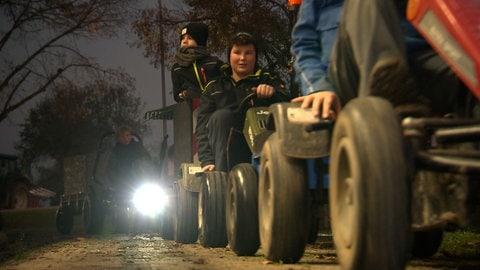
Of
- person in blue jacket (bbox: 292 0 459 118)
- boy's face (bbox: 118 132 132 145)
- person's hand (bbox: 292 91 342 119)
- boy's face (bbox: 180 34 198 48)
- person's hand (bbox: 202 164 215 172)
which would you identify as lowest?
person's hand (bbox: 202 164 215 172)

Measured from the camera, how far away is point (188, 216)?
941 cm

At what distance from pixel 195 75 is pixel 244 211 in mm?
4247

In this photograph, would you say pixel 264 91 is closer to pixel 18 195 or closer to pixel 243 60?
pixel 243 60

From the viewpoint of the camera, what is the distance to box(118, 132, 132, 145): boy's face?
1816cm

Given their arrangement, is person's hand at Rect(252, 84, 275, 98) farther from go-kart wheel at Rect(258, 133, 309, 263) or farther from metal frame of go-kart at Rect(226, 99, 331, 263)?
go-kart wheel at Rect(258, 133, 309, 263)

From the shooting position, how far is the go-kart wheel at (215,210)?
7742 millimetres

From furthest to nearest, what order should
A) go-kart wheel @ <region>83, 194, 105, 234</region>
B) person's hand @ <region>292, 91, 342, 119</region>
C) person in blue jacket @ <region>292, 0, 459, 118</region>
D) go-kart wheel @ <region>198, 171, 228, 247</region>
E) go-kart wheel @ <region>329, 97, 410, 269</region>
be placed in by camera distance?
go-kart wheel @ <region>83, 194, 105, 234</region> → go-kart wheel @ <region>198, 171, 228, 247</region> → person's hand @ <region>292, 91, 342, 119</region> → person in blue jacket @ <region>292, 0, 459, 118</region> → go-kart wheel @ <region>329, 97, 410, 269</region>

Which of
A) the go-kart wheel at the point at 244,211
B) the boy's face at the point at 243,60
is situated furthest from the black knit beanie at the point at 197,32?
the go-kart wheel at the point at 244,211

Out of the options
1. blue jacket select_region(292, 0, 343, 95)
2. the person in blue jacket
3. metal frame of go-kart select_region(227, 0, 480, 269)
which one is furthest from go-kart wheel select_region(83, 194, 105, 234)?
metal frame of go-kart select_region(227, 0, 480, 269)

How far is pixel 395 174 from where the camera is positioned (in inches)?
132

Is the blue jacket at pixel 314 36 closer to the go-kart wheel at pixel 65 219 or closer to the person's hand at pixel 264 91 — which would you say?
the person's hand at pixel 264 91

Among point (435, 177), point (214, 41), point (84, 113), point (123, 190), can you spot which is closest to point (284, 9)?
point (214, 41)

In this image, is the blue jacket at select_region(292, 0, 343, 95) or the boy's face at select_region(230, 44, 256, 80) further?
the boy's face at select_region(230, 44, 256, 80)

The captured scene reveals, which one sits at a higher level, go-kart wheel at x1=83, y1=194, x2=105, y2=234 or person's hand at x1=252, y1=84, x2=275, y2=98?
person's hand at x1=252, y1=84, x2=275, y2=98
